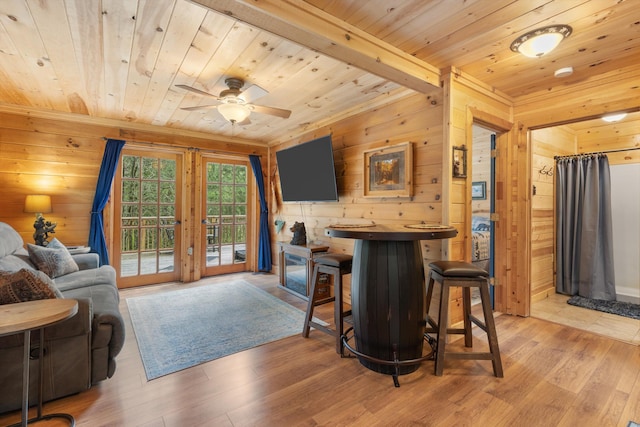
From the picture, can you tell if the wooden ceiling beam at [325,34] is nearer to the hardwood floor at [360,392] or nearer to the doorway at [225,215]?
the hardwood floor at [360,392]

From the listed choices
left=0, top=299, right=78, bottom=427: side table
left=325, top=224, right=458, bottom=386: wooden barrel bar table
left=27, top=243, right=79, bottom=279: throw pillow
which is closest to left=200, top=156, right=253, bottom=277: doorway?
left=27, top=243, right=79, bottom=279: throw pillow

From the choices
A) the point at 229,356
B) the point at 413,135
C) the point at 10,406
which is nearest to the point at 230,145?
the point at 413,135

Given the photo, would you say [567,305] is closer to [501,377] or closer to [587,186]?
[587,186]

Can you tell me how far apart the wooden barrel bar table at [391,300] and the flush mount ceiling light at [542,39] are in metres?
1.29

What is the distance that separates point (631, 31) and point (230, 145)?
448cm

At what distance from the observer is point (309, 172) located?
12.4 feet

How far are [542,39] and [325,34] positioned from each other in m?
1.36

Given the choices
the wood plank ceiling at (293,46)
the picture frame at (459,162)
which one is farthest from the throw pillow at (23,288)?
the picture frame at (459,162)

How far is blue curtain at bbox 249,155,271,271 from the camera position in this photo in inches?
192

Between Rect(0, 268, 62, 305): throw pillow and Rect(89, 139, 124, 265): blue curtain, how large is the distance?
235 cm

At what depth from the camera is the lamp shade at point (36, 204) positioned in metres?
3.18

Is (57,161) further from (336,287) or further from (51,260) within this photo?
(336,287)

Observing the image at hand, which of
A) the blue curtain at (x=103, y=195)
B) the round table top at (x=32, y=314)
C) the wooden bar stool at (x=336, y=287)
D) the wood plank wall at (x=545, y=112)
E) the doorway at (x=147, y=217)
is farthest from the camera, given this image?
the doorway at (x=147, y=217)

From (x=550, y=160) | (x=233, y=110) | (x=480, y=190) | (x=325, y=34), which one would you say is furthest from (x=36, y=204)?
(x=550, y=160)
